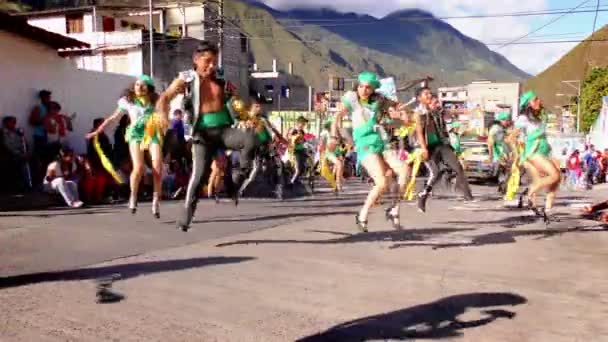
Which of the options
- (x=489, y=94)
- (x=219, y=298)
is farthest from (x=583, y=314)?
(x=489, y=94)

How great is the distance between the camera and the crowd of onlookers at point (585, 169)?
2458 centimetres

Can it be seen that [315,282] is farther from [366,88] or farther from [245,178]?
[245,178]

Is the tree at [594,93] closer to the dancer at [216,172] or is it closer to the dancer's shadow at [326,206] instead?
the dancer's shadow at [326,206]

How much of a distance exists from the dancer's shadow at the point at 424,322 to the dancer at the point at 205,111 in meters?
3.04

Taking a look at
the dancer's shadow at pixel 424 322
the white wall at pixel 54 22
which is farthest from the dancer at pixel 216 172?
the white wall at pixel 54 22

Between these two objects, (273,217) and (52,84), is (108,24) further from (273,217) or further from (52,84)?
(273,217)

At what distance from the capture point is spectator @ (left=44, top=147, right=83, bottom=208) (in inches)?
468

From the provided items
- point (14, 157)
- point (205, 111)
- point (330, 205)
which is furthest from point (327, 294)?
point (14, 157)

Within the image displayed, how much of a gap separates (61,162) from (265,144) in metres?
3.85

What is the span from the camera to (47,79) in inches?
590

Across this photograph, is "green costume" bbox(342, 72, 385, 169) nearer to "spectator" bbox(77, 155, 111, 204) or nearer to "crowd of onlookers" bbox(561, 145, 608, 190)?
"spectator" bbox(77, 155, 111, 204)

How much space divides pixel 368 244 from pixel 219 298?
325 centimetres

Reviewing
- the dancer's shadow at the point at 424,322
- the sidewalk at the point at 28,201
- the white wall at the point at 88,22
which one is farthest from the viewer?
the white wall at the point at 88,22

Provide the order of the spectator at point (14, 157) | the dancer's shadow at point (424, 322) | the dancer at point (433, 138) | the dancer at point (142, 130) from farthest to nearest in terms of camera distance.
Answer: the spectator at point (14, 157) → the dancer at point (433, 138) → the dancer at point (142, 130) → the dancer's shadow at point (424, 322)
